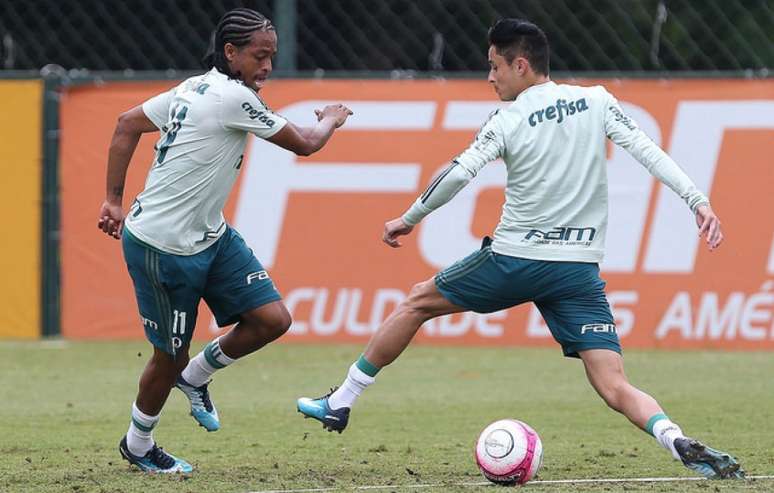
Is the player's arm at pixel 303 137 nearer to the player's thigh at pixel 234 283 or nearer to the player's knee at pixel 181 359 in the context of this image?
the player's thigh at pixel 234 283

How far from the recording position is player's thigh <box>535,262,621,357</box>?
721cm

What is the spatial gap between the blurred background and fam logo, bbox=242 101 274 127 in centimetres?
637

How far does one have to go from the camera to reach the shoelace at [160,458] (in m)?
7.71

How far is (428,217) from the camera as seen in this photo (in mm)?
13555

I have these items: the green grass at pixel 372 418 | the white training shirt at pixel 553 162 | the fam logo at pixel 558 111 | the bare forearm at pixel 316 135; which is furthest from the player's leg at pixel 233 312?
the fam logo at pixel 558 111

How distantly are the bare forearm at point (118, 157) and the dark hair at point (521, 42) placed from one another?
190cm

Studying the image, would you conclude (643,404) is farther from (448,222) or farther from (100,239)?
(100,239)

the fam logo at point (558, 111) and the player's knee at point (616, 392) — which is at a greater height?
the fam logo at point (558, 111)

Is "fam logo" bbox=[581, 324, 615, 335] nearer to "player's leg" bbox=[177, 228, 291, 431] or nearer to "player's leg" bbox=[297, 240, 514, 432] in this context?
"player's leg" bbox=[297, 240, 514, 432]

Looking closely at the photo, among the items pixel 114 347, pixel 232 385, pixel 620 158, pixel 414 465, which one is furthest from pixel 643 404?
pixel 114 347

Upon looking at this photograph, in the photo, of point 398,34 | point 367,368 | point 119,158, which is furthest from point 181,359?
point 398,34

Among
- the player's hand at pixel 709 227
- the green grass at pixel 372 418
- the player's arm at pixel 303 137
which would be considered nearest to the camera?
the player's hand at pixel 709 227

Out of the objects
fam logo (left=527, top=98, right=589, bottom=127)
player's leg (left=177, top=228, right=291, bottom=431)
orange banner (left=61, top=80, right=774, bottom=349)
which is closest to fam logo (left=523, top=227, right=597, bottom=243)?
fam logo (left=527, top=98, right=589, bottom=127)

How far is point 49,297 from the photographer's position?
46.4 ft
